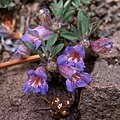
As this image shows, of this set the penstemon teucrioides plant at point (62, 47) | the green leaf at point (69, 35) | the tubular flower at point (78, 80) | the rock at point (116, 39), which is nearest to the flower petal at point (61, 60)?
the penstemon teucrioides plant at point (62, 47)

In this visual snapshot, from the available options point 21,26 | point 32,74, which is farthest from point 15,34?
point 32,74

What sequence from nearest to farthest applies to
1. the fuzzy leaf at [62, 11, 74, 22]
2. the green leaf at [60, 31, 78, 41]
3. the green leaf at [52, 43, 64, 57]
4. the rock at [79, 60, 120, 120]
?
1. the rock at [79, 60, 120, 120]
2. the green leaf at [52, 43, 64, 57]
3. the green leaf at [60, 31, 78, 41]
4. the fuzzy leaf at [62, 11, 74, 22]

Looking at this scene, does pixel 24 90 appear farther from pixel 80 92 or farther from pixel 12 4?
pixel 12 4

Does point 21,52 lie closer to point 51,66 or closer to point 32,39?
point 32,39

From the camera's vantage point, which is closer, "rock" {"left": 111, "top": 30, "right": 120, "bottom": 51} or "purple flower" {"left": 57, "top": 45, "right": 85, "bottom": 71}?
"purple flower" {"left": 57, "top": 45, "right": 85, "bottom": 71}

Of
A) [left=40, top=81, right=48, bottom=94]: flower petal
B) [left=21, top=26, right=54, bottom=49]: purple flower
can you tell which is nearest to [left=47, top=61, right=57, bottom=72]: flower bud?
[left=40, top=81, right=48, bottom=94]: flower petal

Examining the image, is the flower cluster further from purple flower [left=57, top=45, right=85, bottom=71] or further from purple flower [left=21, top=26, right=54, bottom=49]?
purple flower [left=21, top=26, right=54, bottom=49]

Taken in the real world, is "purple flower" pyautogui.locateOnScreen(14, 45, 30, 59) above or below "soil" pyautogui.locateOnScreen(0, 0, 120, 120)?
above
